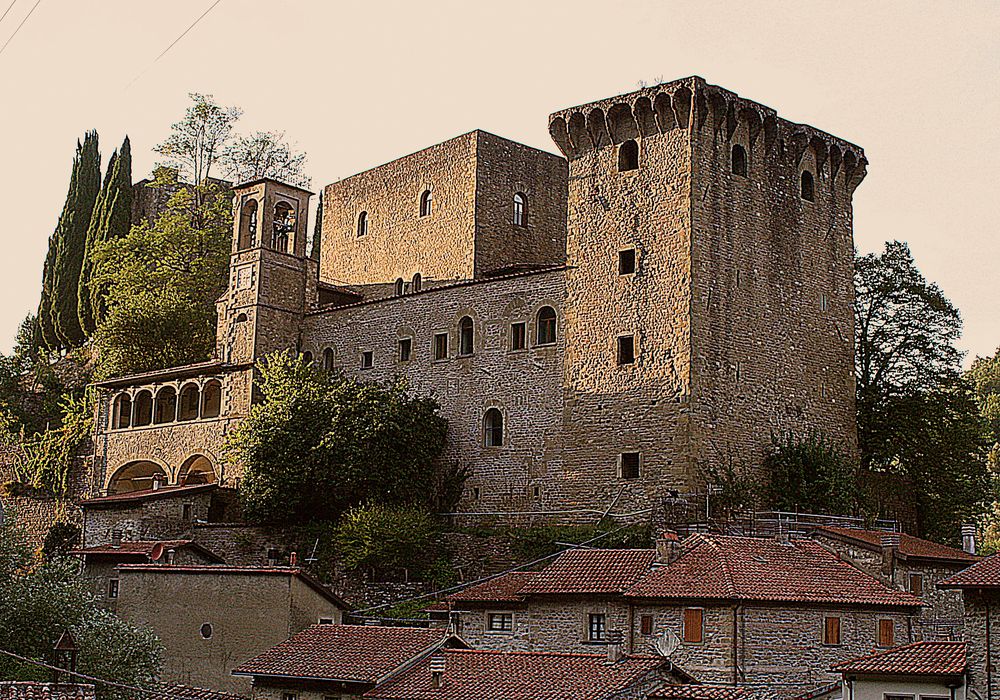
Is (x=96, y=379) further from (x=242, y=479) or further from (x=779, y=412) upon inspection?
(x=779, y=412)

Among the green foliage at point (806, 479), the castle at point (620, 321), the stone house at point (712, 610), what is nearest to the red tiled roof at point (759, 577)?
the stone house at point (712, 610)

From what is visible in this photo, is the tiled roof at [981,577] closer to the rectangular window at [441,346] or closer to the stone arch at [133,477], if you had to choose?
the rectangular window at [441,346]

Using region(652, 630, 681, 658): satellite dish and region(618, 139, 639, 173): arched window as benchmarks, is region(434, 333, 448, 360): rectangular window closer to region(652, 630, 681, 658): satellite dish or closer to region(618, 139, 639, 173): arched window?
region(618, 139, 639, 173): arched window

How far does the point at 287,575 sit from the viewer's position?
3259cm

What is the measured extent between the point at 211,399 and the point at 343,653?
23.1 m

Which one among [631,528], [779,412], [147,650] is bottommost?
[147,650]

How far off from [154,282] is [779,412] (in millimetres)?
27225

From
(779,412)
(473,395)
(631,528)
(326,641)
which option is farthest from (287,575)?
(779,412)

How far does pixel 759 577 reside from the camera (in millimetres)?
30688

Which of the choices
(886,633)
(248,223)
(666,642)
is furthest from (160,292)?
(886,633)

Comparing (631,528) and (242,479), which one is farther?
(242,479)

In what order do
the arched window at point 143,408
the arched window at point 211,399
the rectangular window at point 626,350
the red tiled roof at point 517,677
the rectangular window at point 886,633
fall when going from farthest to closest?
the arched window at point 143,408
the arched window at point 211,399
the rectangular window at point 626,350
the rectangular window at point 886,633
the red tiled roof at point 517,677

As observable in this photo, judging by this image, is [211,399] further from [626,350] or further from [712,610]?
[712,610]

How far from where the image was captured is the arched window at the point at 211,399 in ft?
165
